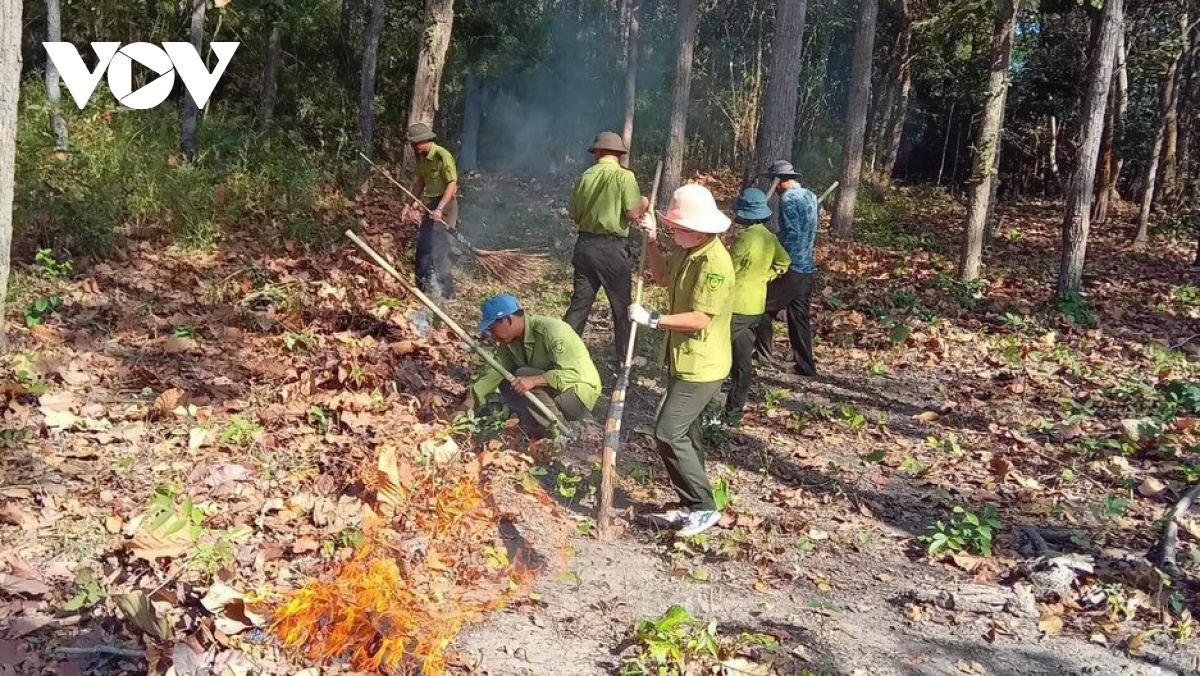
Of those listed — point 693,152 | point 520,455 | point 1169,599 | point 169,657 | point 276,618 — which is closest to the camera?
point 169,657

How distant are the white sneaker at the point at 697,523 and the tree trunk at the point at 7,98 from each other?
4417 mm

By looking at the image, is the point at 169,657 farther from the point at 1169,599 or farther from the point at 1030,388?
the point at 1030,388

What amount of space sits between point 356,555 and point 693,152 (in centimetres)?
1909

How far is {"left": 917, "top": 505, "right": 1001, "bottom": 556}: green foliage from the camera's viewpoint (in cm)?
485

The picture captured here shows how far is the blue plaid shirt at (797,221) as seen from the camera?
7.33m

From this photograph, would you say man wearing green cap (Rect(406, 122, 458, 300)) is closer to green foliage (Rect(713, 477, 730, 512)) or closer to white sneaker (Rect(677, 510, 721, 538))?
green foliage (Rect(713, 477, 730, 512))

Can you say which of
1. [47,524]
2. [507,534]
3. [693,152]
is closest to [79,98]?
[47,524]

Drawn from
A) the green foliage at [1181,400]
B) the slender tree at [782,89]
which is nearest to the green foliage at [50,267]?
the slender tree at [782,89]

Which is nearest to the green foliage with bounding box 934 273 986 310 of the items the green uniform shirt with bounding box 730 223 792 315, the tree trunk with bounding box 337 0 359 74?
the green uniform shirt with bounding box 730 223 792 315

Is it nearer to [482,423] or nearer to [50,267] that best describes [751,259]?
[482,423]

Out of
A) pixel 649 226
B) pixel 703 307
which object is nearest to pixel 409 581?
pixel 703 307

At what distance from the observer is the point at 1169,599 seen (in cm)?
434

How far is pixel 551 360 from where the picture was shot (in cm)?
559

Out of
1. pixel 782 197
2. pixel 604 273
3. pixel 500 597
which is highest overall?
pixel 782 197
